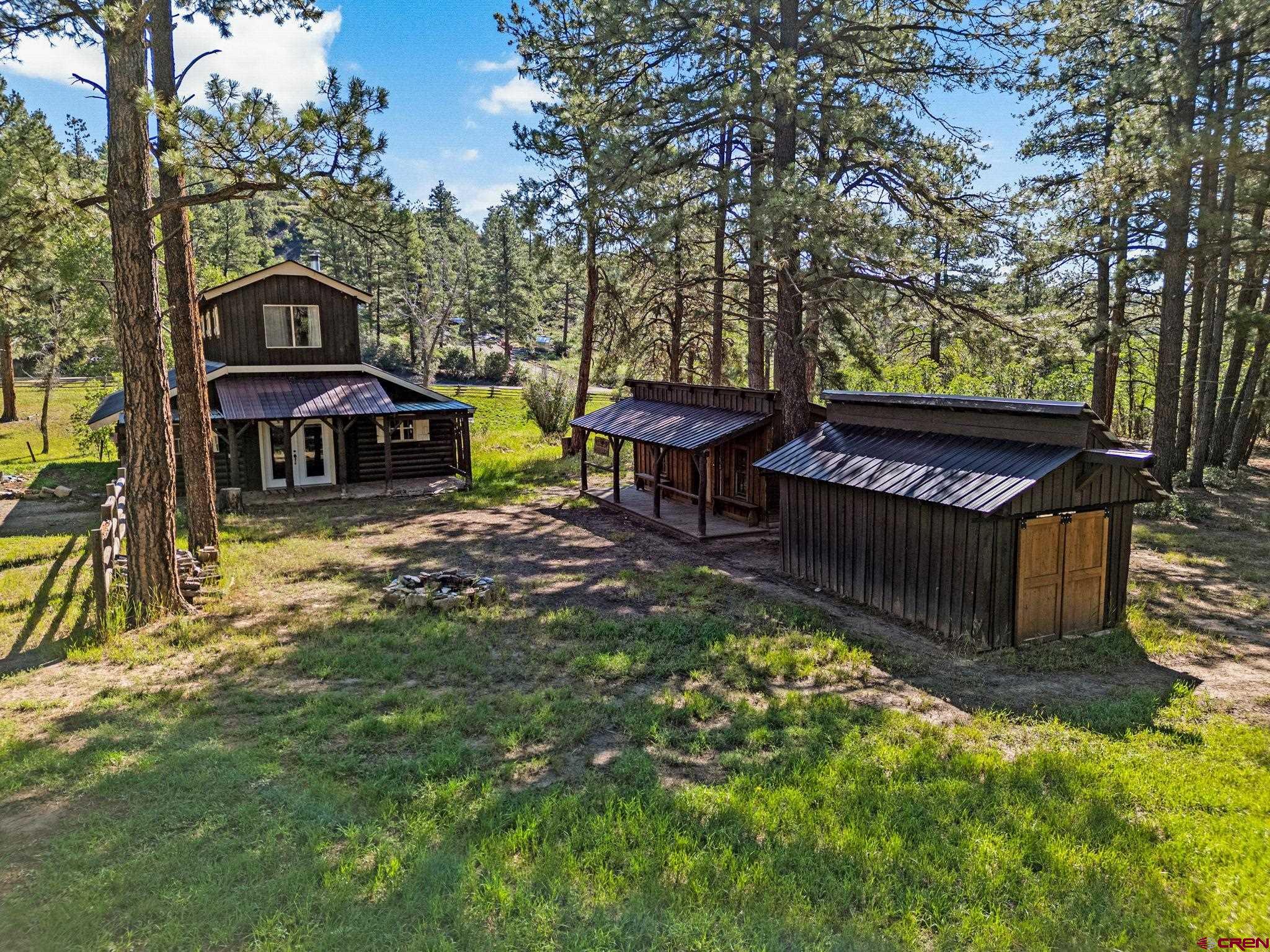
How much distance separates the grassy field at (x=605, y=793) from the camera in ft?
14.6

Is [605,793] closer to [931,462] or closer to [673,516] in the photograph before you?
[931,462]

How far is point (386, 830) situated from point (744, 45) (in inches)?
625

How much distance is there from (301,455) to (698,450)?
12.9 meters

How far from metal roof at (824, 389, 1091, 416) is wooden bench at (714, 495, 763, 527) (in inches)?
149

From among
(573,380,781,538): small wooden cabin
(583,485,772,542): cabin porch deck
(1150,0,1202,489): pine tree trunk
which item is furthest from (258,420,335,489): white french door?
(1150,0,1202,489): pine tree trunk

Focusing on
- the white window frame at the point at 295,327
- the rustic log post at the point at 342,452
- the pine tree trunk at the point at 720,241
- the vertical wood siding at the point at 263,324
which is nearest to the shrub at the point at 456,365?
the pine tree trunk at the point at 720,241

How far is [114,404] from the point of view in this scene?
2431 cm

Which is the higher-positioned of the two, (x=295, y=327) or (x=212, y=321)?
(x=212, y=321)

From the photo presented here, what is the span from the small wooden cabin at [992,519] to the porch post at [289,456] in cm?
1471

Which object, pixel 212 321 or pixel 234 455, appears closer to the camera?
pixel 234 455

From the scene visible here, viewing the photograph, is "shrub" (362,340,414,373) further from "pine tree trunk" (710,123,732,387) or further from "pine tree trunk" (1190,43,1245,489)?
"pine tree trunk" (1190,43,1245,489)

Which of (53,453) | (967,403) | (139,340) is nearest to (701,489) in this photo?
(967,403)

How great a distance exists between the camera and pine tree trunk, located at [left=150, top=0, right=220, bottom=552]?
11.6 metres

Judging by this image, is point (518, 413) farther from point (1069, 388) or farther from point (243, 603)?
point (243, 603)
